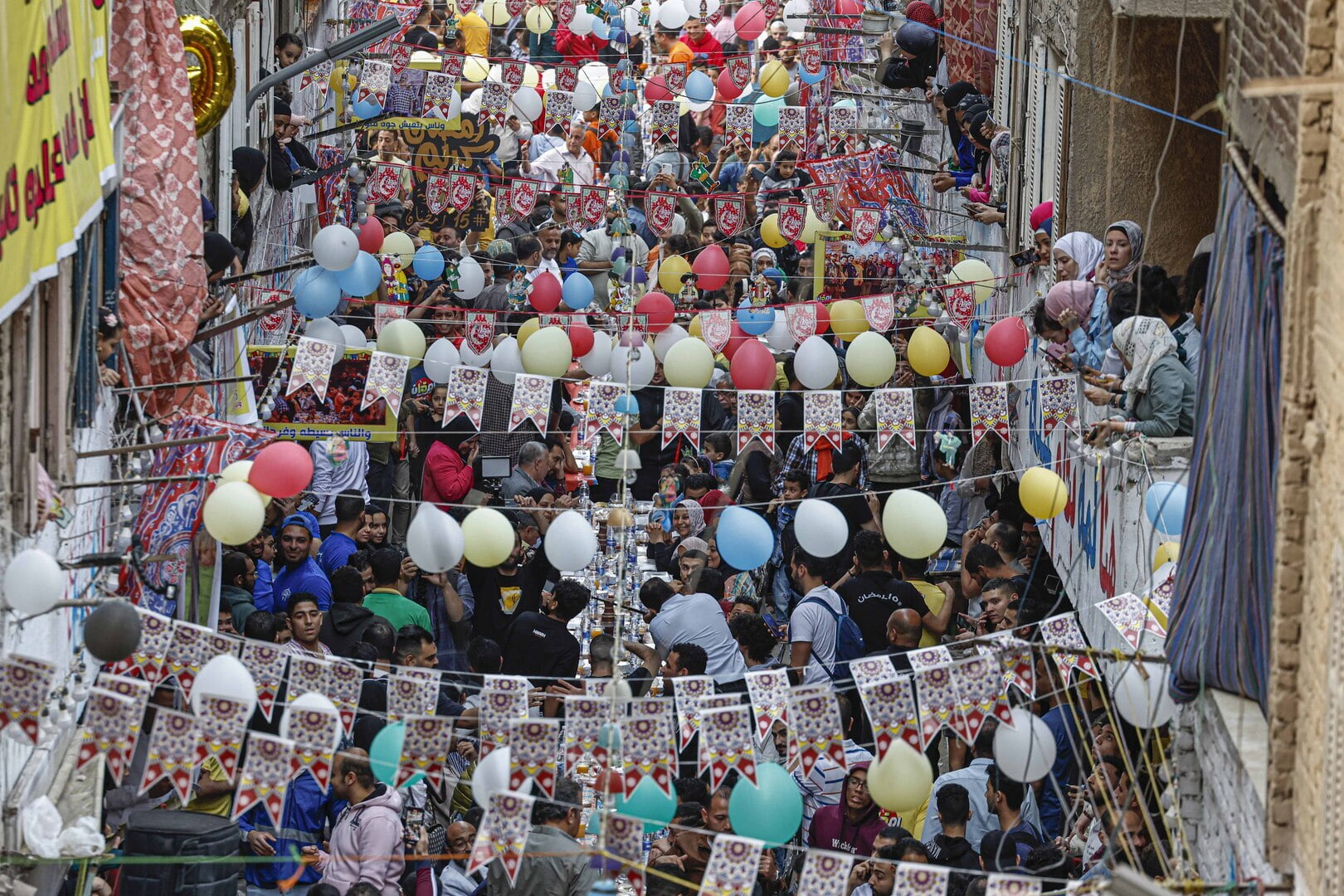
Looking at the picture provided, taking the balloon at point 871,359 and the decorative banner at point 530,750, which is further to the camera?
the balloon at point 871,359

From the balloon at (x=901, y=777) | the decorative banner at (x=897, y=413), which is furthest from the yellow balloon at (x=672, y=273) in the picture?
the balloon at (x=901, y=777)

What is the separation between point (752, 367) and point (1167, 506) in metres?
4.77

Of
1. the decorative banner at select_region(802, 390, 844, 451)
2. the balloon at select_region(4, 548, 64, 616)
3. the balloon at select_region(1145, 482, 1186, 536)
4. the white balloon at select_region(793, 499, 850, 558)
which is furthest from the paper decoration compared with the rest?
the decorative banner at select_region(802, 390, 844, 451)

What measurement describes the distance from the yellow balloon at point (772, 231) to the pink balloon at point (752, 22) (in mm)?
5702

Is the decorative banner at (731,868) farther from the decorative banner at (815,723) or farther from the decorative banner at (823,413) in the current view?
the decorative banner at (823,413)

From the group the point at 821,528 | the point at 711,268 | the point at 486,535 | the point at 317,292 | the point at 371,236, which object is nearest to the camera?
the point at 486,535

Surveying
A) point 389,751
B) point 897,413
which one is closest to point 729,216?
point 897,413

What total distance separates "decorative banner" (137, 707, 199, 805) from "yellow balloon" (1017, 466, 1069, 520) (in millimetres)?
4925

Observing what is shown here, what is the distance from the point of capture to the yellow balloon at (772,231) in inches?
739

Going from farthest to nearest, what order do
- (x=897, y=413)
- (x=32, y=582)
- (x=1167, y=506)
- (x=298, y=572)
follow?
(x=897, y=413) → (x=298, y=572) → (x=1167, y=506) → (x=32, y=582)

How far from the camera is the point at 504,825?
8.41 meters

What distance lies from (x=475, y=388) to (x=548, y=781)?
4.48 meters

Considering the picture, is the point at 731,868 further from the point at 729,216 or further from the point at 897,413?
the point at 729,216

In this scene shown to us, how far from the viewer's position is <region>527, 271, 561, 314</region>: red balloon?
1653 cm
